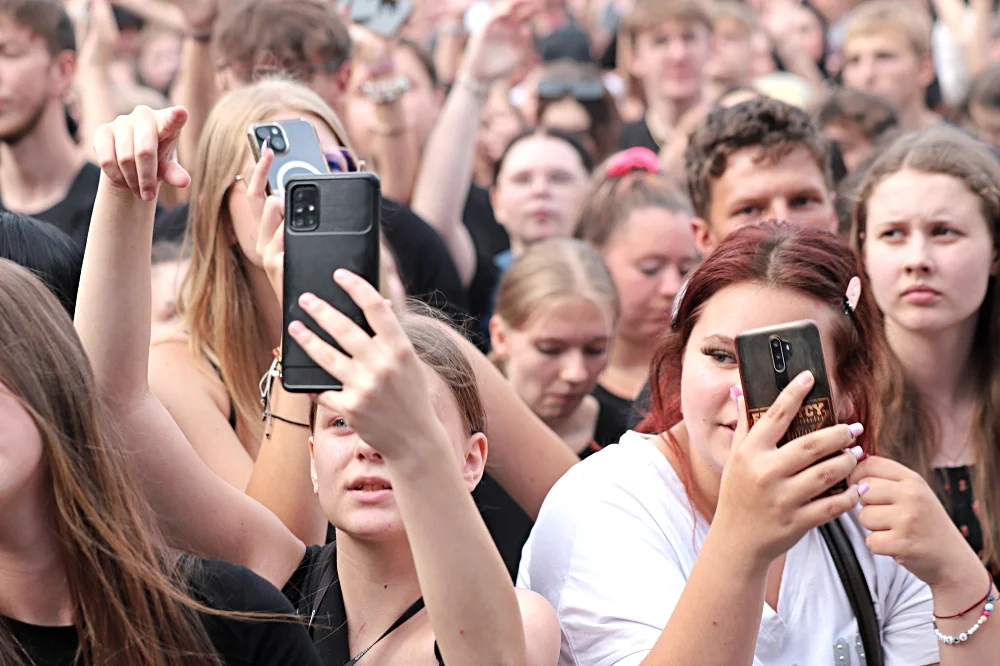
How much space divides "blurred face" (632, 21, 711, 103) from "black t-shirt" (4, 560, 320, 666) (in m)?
4.82

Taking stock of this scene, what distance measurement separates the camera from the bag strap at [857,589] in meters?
2.41

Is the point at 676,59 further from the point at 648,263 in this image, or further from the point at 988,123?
the point at 648,263

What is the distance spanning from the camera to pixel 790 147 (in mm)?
3652

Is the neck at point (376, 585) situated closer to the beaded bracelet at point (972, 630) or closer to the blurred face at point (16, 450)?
the blurred face at point (16, 450)

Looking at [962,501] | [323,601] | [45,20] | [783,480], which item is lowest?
[323,601]

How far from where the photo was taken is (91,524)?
75.1 inches

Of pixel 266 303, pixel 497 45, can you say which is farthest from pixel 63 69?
pixel 266 303

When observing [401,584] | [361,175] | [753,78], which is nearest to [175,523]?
[401,584]

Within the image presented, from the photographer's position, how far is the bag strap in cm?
241

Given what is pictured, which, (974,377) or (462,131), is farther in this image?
(462,131)

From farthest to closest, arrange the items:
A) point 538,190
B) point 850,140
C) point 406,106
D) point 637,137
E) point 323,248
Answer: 1. point 637,137
2. point 850,140
3. point 538,190
4. point 406,106
5. point 323,248

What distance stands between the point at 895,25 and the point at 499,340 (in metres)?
3.80

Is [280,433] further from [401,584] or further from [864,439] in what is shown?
[864,439]

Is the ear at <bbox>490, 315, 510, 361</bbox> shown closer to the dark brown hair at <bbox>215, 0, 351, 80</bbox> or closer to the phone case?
the dark brown hair at <bbox>215, 0, 351, 80</bbox>
